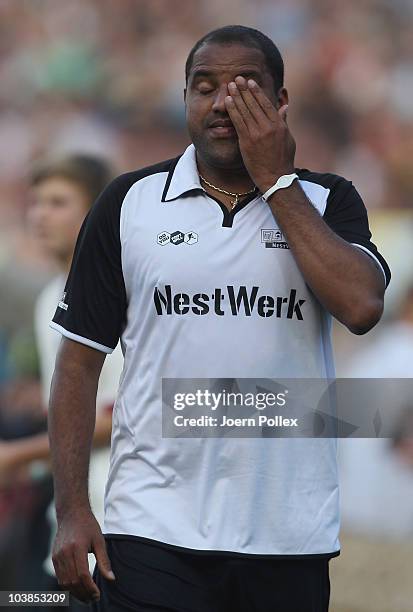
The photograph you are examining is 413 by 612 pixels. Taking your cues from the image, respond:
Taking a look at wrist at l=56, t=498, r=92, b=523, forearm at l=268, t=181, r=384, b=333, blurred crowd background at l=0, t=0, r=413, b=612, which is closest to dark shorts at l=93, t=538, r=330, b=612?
wrist at l=56, t=498, r=92, b=523

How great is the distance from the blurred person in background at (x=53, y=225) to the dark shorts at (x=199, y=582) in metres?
2.39

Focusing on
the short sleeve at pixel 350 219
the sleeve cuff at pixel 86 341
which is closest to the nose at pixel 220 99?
the short sleeve at pixel 350 219

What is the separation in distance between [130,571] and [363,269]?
84 centimetres

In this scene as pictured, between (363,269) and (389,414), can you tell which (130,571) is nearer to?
(363,269)

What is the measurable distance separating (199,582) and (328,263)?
2.48ft

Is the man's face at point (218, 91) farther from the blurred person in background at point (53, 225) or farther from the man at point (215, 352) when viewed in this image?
the blurred person in background at point (53, 225)

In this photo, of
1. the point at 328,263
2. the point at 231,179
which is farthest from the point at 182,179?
the point at 328,263

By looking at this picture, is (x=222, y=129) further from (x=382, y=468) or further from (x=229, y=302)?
(x=382, y=468)

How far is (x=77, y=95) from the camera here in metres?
6.67

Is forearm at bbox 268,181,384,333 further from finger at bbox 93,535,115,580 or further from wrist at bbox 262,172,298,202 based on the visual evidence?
finger at bbox 93,535,115,580

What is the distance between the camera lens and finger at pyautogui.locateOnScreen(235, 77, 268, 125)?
120 inches

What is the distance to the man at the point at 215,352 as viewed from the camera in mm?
3021

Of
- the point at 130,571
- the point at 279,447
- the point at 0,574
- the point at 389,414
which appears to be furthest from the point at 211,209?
the point at 0,574

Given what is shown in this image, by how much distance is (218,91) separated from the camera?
312 centimetres
